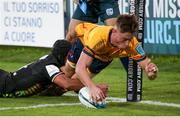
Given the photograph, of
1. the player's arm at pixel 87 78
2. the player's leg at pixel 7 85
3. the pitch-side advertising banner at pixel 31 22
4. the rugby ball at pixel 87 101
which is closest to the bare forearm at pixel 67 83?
the rugby ball at pixel 87 101

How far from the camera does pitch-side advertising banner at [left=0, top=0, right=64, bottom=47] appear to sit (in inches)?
660

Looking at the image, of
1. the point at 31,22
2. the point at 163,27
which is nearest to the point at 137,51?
the point at 163,27

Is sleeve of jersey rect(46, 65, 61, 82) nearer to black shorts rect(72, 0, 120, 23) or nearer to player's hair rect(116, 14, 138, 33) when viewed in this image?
black shorts rect(72, 0, 120, 23)

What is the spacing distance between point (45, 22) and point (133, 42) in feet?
26.1

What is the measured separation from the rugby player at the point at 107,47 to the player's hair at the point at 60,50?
0.62 m

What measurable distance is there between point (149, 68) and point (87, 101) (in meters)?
0.81

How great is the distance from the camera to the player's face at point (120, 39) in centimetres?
870

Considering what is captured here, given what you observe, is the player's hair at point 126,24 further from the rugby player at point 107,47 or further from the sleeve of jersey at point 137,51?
the sleeve of jersey at point 137,51

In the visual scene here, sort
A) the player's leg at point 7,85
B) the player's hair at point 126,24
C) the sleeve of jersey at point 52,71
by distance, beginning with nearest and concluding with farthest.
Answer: the player's hair at point 126,24 < the sleeve of jersey at point 52,71 < the player's leg at point 7,85

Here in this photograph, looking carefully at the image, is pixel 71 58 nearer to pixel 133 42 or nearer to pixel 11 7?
pixel 133 42

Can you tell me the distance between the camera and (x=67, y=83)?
32.1 ft

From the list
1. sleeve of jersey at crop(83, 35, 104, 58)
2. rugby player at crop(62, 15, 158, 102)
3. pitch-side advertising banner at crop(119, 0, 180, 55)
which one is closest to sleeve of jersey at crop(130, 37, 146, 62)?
rugby player at crop(62, 15, 158, 102)

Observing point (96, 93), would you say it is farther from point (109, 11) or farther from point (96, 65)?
point (109, 11)

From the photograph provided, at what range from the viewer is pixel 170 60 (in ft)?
50.3
